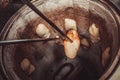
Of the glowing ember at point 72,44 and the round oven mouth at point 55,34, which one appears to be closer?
the round oven mouth at point 55,34

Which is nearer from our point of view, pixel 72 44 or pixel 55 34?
pixel 72 44

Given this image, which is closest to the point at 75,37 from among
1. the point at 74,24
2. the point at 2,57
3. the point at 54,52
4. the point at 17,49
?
the point at 74,24

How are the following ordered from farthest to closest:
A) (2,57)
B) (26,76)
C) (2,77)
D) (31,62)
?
(31,62) < (26,76) < (2,57) < (2,77)

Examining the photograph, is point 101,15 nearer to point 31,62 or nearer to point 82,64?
point 82,64

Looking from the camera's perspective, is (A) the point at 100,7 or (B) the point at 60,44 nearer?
(A) the point at 100,7

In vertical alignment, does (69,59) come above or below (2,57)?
below

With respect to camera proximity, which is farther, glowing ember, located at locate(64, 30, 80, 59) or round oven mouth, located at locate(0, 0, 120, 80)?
glowing ember, located at locate(64, 30, 80, 59)

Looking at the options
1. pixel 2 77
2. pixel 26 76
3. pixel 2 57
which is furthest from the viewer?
pixel 26 76

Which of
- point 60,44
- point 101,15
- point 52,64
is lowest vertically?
point 52,64
